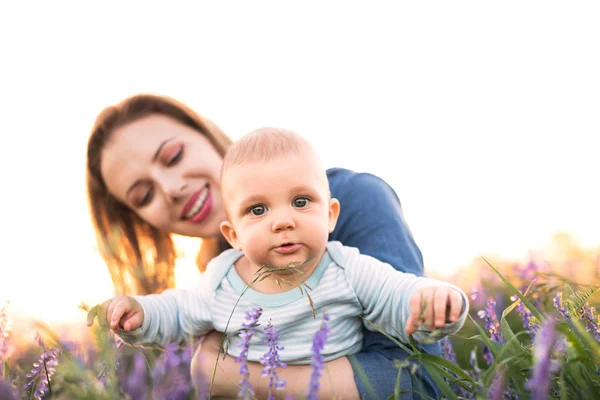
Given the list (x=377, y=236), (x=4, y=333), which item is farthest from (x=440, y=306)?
(x=4, y=333)

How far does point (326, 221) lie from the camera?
7.66ft

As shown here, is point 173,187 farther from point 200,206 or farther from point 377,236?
point 377,236

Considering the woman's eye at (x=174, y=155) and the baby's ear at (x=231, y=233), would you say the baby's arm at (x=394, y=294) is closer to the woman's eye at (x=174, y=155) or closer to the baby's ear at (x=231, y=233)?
the baby's ear at (x=231, y=233)

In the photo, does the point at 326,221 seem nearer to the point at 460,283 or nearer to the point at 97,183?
the point at 97,183

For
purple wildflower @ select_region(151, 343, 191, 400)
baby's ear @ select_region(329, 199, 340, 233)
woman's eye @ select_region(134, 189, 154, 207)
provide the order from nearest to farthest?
purple wildflower @ select_region(151, 343, 191, 400)
baby's ear @ select_region(329, 199, 340, 233)
woman's eye @ select_region(134, 189, 154, 207)

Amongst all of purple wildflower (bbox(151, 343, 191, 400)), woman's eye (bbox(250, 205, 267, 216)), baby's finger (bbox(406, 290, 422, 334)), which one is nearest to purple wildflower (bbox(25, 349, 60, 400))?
purple wildflower (bbox(151, 343, 191, 400))

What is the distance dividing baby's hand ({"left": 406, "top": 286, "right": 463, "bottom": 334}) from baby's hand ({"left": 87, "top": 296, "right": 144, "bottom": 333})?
43.5 inches

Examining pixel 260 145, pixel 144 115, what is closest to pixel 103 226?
pixel 144 115

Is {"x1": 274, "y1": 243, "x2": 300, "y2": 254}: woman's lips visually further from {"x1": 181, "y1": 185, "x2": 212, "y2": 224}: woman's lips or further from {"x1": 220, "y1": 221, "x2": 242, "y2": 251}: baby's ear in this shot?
{"x1": 181, "y1": 185, "x2": 212, "y2": 224}: woman's lips

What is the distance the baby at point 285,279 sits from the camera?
225 cm

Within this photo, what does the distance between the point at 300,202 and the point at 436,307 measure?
2.26ft

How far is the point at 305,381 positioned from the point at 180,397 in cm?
63

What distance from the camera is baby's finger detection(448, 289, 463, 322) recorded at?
186 cm

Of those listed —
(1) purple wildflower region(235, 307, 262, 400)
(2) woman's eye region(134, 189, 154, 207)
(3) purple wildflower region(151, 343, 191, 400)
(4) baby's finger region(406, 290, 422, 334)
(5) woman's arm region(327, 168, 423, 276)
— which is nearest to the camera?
(3) purple wildflower region(151, 343, 191, 400)
